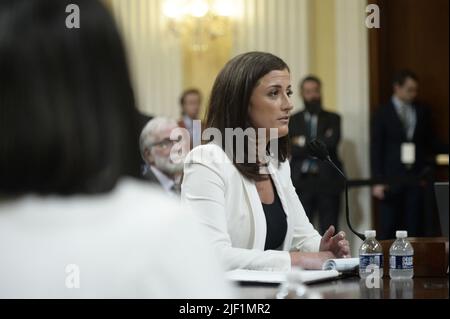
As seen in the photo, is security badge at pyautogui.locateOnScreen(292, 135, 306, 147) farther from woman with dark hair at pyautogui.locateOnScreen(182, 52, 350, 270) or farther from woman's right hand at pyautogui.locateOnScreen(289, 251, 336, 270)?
woman's right hand at pyautogui.locateOnScreen(289, 251, 336, 270)

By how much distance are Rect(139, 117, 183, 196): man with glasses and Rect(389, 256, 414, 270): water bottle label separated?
180 cm

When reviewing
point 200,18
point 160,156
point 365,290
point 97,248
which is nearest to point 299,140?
point 200,18

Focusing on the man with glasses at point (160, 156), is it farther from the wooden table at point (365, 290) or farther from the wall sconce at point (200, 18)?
the wall sconce at point (200, 18)

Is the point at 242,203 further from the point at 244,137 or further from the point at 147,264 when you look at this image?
the point at 147,264

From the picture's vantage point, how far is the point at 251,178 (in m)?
3.07

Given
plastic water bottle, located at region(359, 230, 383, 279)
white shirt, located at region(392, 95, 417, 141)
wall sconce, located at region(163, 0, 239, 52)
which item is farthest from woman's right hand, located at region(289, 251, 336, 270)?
wall sconce, located at region(163, 0, 239, 52)

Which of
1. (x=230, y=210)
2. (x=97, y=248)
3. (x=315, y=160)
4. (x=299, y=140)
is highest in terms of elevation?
(x=97, y=248)

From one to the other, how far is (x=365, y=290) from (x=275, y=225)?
698 mm

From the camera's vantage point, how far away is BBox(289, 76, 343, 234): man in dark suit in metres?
7.52

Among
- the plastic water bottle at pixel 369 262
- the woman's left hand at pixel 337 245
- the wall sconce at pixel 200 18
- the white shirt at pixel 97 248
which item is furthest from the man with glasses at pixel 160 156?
the wall sconce at pixel 200 18

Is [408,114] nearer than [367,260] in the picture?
No

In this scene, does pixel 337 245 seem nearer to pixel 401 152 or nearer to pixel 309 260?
pixel 309 260

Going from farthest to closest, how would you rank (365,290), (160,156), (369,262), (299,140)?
(299,140) < (160,156) < (369,262) < (365,290)
